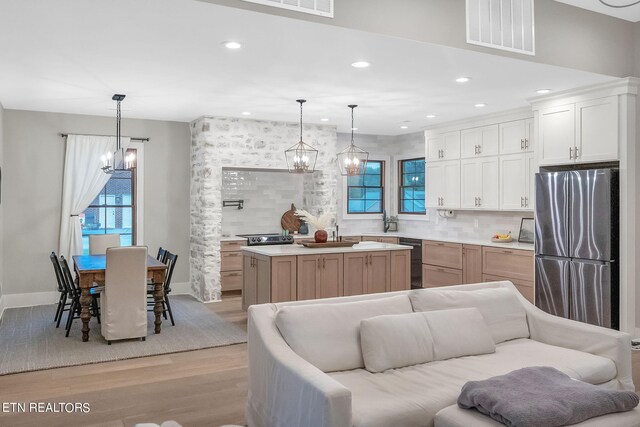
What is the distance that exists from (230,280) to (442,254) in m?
3.31

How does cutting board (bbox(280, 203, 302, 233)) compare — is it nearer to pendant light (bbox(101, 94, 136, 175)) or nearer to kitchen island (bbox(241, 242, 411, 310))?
kitchen island (bbox(241, 242, 411, 310))

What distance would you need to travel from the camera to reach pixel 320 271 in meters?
6.11

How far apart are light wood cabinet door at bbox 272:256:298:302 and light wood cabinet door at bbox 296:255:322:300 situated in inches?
2.2

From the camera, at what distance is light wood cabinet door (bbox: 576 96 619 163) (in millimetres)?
5402

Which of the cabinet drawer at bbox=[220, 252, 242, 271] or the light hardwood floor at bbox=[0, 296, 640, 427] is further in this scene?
the cabinet drawer at bbox=[220, 252, 242, 271]

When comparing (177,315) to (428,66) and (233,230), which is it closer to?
(233,230)

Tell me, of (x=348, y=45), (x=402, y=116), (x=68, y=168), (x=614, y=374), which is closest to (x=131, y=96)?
(x=68, y=168)

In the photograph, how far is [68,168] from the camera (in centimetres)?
744

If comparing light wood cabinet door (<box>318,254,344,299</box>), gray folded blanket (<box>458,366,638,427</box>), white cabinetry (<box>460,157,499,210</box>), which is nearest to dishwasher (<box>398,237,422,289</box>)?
white cabinetry (<box>460,157,499,210</box>)

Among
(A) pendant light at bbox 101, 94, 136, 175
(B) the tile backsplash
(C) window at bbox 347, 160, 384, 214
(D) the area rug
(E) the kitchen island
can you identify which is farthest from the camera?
(C) window at bbox 347, 160, 384, 214

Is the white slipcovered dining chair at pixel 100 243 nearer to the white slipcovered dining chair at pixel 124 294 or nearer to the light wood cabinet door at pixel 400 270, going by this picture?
the white slipcovered dining chair at pixel 124 294

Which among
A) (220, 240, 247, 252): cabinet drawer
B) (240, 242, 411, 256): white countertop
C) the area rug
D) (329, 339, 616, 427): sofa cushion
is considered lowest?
the area rug

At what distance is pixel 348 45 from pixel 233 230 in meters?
5.17

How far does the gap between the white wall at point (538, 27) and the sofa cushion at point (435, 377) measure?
2.44 metres
